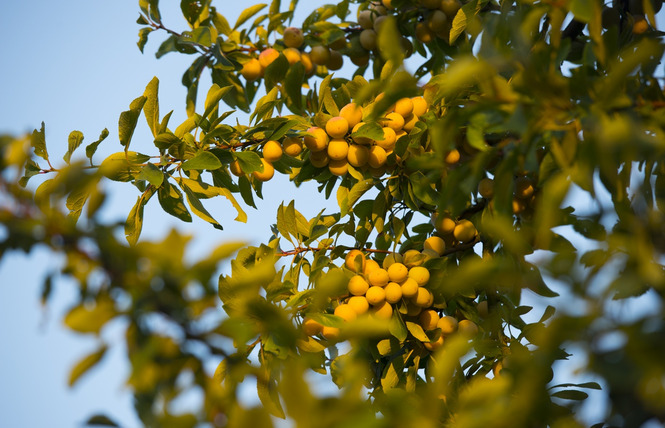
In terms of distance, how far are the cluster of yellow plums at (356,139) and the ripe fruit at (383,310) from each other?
1.28 ft

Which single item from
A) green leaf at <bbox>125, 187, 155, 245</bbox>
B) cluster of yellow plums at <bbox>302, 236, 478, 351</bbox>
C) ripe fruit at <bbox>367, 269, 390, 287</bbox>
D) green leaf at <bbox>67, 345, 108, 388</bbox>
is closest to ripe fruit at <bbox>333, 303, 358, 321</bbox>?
cluster of yellow plums at <bbox>302, 236, 478, 351</bbox>

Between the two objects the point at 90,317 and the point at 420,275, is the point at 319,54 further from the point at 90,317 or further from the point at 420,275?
the point at 90,317

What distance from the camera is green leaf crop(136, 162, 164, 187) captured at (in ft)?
4.70

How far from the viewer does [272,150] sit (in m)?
1.65

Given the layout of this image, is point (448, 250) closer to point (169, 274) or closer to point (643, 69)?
point (643, 69)

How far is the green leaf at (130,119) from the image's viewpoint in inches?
58.2

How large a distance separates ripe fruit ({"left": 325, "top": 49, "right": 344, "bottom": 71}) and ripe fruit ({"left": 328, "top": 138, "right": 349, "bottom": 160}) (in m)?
0.89

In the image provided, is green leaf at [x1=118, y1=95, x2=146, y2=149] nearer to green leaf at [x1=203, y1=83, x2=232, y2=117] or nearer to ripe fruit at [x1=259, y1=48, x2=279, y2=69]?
green leaf at [x1=203, y1=83, x2=232, y2=117]

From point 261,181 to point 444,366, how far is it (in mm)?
1134

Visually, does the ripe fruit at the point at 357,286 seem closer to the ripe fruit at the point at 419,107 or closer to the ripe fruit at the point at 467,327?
the ripe fruit at the point at 467,327

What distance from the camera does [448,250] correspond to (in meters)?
1.73

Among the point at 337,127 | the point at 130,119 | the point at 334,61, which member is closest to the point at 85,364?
the point at 130,119

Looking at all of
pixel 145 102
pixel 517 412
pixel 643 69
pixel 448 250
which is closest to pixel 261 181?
pixel 145 102

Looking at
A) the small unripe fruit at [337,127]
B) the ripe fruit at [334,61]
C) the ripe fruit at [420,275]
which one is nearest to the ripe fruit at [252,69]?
the ripe fruit at [334,61]
